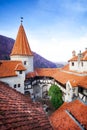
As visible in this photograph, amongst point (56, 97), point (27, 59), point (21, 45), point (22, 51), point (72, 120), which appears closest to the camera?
point (72, 120)

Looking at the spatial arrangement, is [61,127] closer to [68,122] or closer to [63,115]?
[68,122]

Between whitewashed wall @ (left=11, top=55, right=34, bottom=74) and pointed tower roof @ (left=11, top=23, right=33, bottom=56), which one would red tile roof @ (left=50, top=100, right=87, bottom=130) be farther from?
pointed tower roof @ (left=11, top=23, right=33, bottom=56)

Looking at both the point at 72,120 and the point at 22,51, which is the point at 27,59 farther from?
the point at 72,120

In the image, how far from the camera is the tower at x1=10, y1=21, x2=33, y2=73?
1362 inches

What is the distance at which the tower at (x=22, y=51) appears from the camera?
1362 inches

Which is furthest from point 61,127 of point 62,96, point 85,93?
point 62,96

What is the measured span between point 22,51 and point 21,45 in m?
1.55

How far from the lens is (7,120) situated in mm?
4621

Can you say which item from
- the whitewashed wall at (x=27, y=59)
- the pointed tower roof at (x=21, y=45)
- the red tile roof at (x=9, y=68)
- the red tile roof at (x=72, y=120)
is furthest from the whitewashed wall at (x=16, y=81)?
the red tile roof at (x=72, y=120)

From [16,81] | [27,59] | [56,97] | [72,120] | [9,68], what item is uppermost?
[27,59]

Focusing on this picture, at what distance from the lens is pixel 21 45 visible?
116 ft

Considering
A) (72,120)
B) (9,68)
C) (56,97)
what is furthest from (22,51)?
(72,120)

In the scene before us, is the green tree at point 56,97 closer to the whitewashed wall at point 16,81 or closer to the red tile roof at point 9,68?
the whitewashed wall at point 16,81

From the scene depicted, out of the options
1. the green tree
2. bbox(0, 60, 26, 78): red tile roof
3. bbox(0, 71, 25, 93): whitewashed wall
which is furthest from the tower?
the green tree
